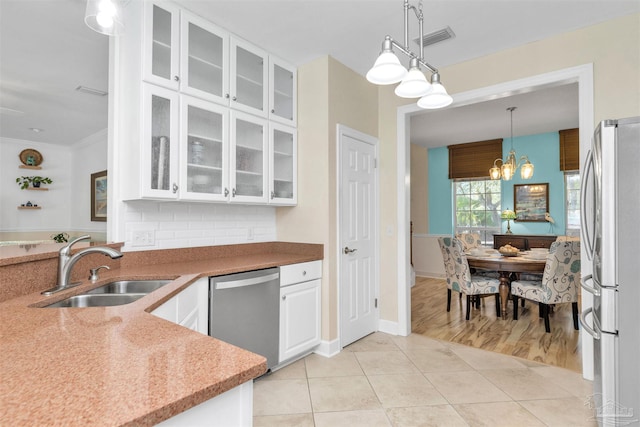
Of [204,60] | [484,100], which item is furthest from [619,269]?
[204,60]

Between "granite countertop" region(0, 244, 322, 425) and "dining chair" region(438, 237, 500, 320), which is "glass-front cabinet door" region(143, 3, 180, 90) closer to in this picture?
"granite countertop" region(0, 244, 322, 425)

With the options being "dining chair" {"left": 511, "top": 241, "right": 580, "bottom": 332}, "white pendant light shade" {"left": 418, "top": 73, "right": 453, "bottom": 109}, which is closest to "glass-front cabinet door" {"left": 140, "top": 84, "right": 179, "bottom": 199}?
"white pendant light shade" {"left": 418, "top": 73, "right": 453, "bottom": 109}

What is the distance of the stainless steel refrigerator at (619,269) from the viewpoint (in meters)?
1.60

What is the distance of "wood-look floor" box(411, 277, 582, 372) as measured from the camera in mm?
2961

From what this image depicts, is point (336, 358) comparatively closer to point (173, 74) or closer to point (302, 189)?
point (302, 189)

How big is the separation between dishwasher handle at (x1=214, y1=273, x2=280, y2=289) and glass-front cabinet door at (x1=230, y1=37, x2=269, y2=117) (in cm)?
131

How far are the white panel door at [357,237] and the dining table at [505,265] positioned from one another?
1.31 m

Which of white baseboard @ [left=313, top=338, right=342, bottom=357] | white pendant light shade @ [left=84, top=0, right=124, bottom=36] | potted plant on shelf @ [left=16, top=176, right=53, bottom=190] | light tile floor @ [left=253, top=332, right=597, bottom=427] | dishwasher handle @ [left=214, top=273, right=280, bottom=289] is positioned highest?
white pendant light shade @ [left=84, top=0, right=124, bottom=36]

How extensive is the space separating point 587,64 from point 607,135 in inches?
50.2

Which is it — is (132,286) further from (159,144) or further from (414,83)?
(414,83)

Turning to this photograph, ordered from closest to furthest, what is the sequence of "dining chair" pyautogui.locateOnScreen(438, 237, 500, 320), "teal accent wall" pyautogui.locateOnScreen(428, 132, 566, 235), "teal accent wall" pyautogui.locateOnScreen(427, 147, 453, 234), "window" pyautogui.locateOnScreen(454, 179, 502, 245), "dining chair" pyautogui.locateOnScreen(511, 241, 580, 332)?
"dining chair" pyautogui.locateOnScreen(511, 241, 580, 332) < "dining chair" pyautogui.locateOnScreen(438, 237, 500, 320) < "teal accent wall" pyautogui.locateOnScreen(428, 132, 566, 235) < "window" pyautogui.locateOnScreen(454, 179, 502, 245) < "teal accent wall" pyautogui.locateOnScreen(427, 147, 453, 234)

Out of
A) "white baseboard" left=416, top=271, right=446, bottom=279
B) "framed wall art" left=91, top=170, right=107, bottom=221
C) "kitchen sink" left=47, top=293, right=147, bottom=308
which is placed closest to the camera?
"kitchen sink" left=47, top=293, right=147, bottom=308

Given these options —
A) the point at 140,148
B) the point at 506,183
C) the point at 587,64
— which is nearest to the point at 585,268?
the point at 587,64

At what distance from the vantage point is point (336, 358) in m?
2.87
